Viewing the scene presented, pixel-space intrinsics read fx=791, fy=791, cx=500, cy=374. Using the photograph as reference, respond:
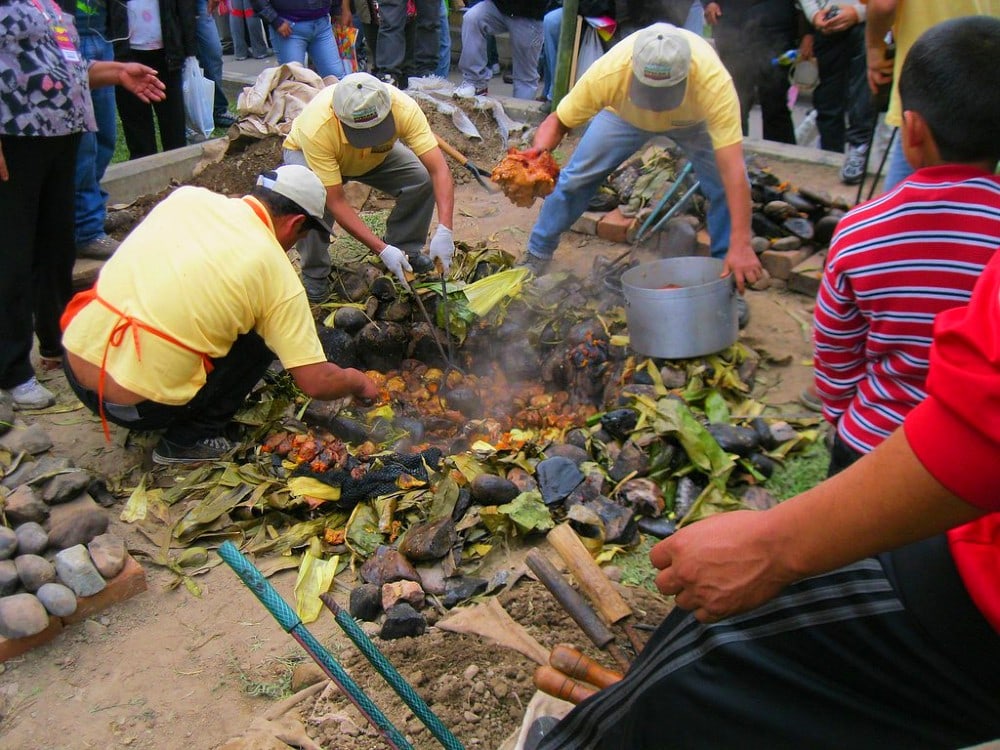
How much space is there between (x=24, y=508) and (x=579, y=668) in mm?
2631

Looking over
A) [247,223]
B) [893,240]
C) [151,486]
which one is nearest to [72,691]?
[151,486]

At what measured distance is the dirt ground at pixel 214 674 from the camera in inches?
106

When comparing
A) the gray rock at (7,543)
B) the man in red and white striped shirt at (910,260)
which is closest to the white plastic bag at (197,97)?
the gray rock at (7,543)

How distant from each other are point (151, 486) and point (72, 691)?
1249 mm

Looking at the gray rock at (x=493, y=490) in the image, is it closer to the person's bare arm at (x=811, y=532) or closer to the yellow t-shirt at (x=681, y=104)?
the person's bare arm at (x=811, y=532)

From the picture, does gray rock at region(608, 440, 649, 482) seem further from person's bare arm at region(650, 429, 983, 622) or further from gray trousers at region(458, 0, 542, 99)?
gray trousers at region(458, 0, 542, 99)

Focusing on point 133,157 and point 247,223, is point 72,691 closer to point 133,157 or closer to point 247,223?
point 247,223

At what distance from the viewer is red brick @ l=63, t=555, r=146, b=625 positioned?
3.20 meters

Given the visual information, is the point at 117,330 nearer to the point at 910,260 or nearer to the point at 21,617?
the point at 21,617

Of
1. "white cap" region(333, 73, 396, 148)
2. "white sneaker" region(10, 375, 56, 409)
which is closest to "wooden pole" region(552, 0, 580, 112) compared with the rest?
"white cap" region(333, 73, 396, 148)

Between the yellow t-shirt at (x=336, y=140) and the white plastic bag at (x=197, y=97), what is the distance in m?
3.07

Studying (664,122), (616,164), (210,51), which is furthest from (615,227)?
(210,51)

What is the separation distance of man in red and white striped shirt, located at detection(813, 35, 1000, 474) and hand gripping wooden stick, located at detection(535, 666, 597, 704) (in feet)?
3.95

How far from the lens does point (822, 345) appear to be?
265 cm
